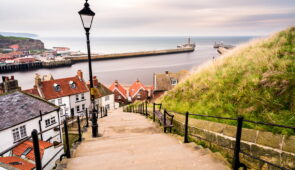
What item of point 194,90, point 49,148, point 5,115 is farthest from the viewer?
point 5,115

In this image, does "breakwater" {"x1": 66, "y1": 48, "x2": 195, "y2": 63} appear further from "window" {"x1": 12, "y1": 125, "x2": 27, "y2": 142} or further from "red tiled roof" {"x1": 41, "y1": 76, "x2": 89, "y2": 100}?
"window" {"x1": 12, "y1": 125, "x2": 27, "y2": 142}

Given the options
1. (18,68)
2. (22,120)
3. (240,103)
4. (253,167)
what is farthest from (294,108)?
(18,68)

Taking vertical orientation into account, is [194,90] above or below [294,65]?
below

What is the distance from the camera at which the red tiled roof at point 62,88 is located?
93.3ft

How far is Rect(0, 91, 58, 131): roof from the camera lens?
15875mm

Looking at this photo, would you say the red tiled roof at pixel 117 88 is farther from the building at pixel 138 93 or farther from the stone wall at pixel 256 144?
the stone wall at pixel 256 144

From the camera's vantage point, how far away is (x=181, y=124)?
23.0 feet

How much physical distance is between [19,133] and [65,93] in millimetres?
13532

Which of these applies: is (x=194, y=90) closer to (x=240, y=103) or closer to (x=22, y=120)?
(x=240, y=103)

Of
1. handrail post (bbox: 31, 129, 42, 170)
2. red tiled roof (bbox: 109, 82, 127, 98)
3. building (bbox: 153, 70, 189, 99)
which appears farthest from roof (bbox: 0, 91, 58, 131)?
red tiled roof (bbox: 109, 82, 127, 98)

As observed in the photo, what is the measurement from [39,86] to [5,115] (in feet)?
42.7

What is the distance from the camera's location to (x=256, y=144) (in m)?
4.43

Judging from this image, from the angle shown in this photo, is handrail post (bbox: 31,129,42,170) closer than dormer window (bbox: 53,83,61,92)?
Yes

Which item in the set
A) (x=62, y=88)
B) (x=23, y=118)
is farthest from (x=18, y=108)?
(x=62, y=88)
